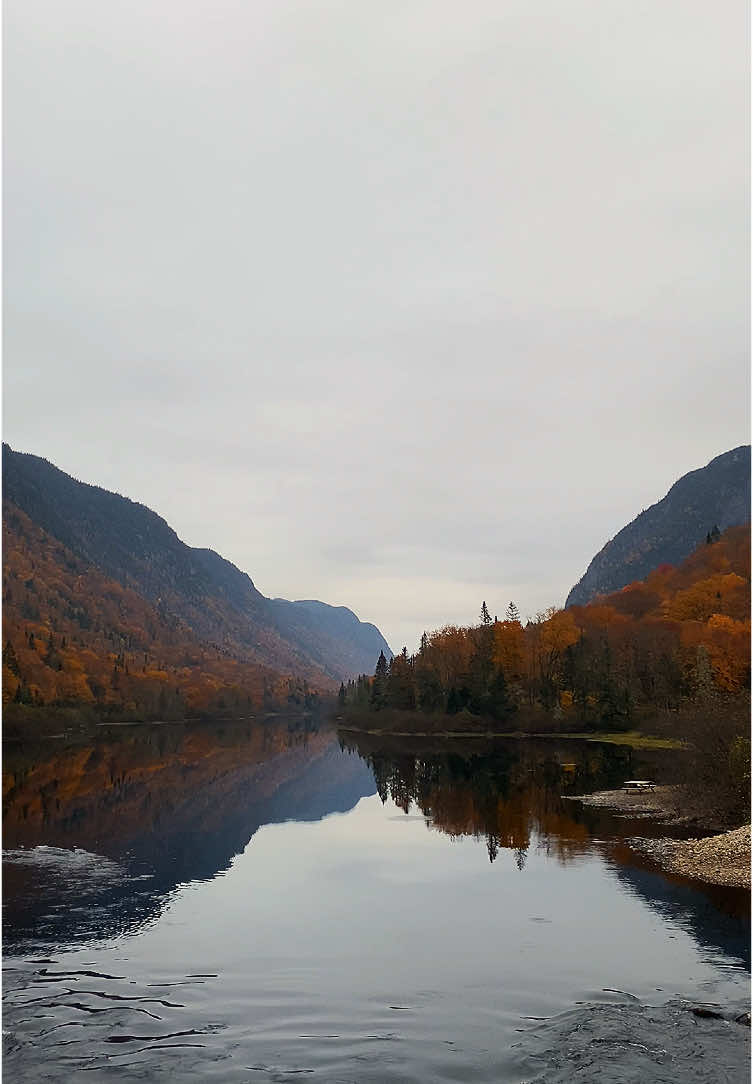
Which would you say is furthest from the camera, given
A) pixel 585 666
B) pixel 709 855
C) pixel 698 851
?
pixel 585 666

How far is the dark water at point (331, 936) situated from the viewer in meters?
17.1

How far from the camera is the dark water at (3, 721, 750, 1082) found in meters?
17.1

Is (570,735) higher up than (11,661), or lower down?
lower down

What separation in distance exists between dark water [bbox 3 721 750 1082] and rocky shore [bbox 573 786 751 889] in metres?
1.08

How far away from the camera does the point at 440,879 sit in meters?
33.8

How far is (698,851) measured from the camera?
113ft

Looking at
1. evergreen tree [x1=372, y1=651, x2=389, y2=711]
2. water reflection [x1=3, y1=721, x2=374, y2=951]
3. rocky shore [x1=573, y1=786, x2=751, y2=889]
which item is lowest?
water reflection [x1=3, y1=721, x2=374, y2=951]

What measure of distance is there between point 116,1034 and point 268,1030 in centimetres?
307

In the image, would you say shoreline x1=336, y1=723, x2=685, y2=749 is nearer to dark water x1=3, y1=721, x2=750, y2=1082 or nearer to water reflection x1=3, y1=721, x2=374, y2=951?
water reflection x1=3, y1=721, x2=374, y2=951

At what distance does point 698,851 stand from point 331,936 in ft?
54.1

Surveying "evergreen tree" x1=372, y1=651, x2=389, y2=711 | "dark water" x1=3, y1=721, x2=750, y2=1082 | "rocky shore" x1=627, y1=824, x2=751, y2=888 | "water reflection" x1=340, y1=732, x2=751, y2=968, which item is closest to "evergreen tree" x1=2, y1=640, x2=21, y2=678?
"water reflection" x1=340, y1=732, x2=751, y2=968

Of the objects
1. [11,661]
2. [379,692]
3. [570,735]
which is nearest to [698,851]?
[570,735]

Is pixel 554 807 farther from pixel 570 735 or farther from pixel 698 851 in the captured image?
pixel 570 735

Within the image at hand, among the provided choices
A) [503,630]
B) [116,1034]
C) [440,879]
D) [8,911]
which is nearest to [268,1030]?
[116,1034]
